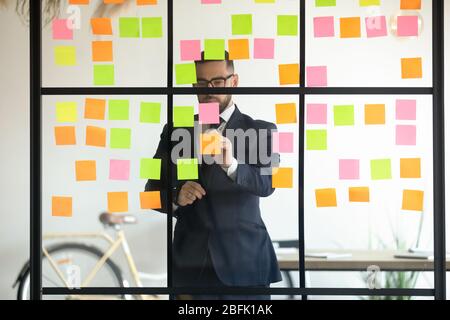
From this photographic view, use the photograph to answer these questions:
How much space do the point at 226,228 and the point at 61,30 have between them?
57.3 inches

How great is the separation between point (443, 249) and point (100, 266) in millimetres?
1947

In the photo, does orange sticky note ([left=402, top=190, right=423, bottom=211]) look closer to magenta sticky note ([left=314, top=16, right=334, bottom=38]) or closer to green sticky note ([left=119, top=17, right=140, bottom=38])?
magenta sticky note ([left=314, top=16, right=334, bottom=38])

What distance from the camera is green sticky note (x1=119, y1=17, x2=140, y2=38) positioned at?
3805mm

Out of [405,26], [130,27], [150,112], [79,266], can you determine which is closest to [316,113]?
[405,26]

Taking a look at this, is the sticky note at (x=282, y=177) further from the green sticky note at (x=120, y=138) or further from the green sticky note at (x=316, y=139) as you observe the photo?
the green sticky note at (x=120, y=138)

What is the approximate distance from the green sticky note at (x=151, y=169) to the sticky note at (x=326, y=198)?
0.90 m

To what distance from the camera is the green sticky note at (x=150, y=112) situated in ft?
12.5

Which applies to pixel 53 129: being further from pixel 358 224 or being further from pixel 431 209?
pixel 431 209

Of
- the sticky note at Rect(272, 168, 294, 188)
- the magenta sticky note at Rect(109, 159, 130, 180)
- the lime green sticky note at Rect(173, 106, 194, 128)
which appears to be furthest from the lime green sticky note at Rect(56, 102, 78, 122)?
the sticky note at Rect(272, 168, 294, 188)

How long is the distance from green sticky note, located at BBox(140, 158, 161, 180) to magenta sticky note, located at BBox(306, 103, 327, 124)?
0.88m

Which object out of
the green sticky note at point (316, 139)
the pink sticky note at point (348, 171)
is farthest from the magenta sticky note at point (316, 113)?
the pink sticky note at point (348, 171)

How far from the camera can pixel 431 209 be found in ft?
12.5

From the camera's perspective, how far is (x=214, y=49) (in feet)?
12.4
